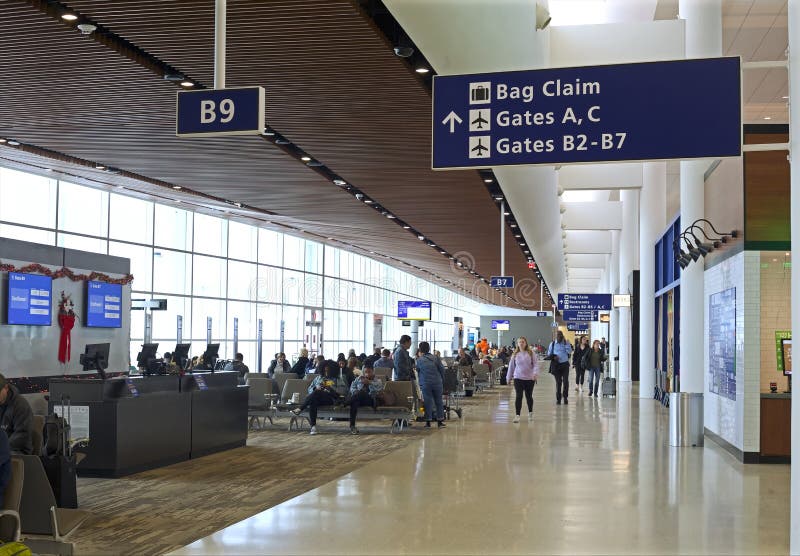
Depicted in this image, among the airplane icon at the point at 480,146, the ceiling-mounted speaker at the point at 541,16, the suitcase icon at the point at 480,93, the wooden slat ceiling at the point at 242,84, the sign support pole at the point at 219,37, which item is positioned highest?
the ceiling-mounted speaker at the point at 541,16

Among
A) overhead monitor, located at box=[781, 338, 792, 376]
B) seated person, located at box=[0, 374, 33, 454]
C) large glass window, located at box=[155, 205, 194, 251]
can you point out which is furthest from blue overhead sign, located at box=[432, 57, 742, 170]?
large glass window, located at box=[155, 205, 194, 251]

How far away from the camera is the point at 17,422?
7.70m

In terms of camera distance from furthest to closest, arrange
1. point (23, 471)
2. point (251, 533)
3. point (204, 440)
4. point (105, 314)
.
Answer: point (105, 314), point (204, 440), point (251, 533), point (23, 471)

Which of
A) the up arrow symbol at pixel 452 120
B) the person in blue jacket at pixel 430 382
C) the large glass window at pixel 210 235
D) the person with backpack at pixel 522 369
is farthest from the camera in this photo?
the large glass window at pixel 210 235

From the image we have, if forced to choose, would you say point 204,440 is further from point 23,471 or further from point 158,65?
point 23,471

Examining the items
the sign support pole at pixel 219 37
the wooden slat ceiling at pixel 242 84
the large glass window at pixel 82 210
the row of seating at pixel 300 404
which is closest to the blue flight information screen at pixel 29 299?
the wooden slat ceiling at pixel 242 84

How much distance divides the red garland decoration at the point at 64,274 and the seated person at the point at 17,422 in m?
8.15

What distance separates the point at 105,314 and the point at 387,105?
33.1ft

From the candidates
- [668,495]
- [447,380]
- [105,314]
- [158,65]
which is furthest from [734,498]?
[105,314]

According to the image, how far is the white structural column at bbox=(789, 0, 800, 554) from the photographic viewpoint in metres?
5.36

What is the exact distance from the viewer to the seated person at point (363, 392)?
15281mm

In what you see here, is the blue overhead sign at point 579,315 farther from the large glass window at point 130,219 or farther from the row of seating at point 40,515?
the row of seating at point 40,515

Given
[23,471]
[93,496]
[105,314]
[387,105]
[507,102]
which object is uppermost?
[387,105]

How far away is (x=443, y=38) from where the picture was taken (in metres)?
8.35
